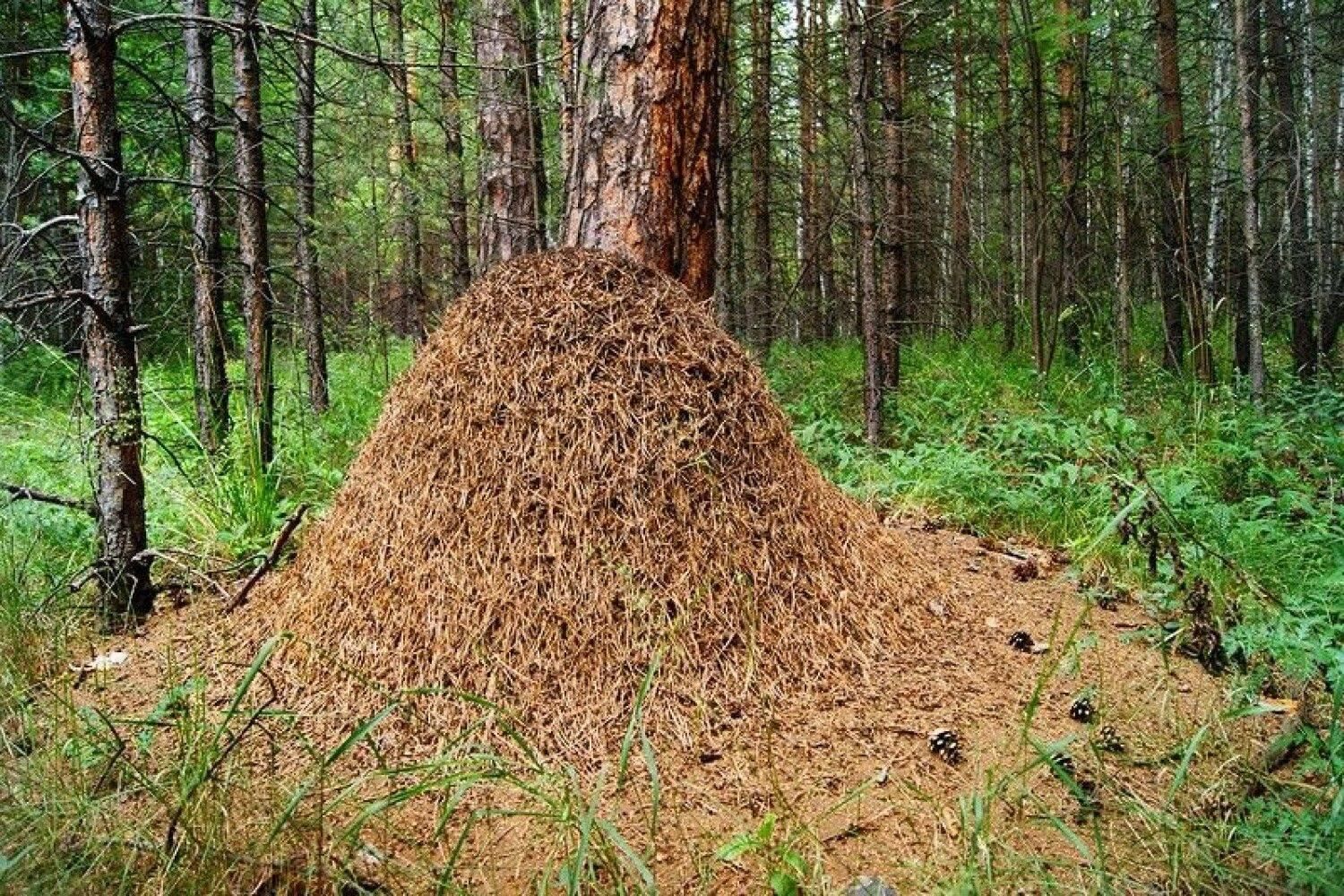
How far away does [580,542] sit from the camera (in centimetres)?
273

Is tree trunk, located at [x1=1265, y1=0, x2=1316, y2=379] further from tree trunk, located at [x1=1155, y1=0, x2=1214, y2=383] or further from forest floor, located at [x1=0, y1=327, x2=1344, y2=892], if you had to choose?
forest floor, located at [x1=0, y1=327, x2=1344, y2=892]

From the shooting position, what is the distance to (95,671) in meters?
2.85

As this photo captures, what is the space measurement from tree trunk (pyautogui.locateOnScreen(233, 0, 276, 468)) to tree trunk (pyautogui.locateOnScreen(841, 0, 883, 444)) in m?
4.22

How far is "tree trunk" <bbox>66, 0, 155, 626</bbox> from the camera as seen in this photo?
294 cm

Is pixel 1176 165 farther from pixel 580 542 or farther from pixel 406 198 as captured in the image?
pixel 406 198

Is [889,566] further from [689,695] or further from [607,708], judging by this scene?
[607,708]

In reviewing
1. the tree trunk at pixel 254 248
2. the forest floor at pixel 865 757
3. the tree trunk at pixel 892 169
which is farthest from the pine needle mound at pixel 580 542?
the tree trunk at pixel 892 169

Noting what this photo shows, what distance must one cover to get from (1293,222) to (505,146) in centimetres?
952

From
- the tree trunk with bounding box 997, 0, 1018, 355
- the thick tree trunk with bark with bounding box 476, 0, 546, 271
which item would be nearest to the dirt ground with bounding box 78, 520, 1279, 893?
the thick tree trunk with bark with bounding box 476, 0, 546, 271

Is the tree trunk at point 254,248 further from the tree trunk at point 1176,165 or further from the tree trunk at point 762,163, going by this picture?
the tree trunk at point 1176,165

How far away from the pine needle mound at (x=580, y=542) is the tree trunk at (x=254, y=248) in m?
2.11

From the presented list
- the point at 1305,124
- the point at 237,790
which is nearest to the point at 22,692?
the point at 237,790

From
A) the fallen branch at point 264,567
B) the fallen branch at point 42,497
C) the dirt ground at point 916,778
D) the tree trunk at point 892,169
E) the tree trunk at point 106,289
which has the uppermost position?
the tree trunk at point 892,169

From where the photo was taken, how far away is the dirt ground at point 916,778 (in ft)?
6.22
